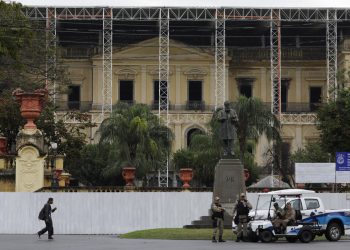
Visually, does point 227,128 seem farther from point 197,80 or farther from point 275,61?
point 197,80

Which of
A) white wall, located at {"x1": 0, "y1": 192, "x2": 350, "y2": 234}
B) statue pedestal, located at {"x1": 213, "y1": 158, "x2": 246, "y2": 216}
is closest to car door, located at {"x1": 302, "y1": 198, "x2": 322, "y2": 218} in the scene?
statue pedestal, located at {"x1": 213, "y1": 158, "x2": 246, "y2": 216}

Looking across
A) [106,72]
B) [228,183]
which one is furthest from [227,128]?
[106,72]

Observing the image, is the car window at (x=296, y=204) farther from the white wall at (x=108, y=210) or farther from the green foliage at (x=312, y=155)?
the green foliage at (x=312, y=155)

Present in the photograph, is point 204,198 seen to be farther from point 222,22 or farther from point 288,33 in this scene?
point 288,33

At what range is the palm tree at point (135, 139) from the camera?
50.2 metres

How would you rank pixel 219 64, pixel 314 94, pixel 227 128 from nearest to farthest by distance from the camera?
pixel 227 128, pixel 219 64, pixel 314 94

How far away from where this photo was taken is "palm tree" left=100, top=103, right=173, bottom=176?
5022 cm

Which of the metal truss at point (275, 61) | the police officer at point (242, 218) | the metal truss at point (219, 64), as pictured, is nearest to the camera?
the police officer at point (242, 218)

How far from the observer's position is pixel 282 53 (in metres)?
73.1

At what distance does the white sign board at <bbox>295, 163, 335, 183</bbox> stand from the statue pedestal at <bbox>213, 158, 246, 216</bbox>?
375cm

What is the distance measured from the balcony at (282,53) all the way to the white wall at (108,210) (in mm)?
39466

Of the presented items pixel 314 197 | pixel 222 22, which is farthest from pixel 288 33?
pixel 314 197

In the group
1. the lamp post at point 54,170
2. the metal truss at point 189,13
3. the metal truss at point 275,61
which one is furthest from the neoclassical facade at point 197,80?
the lamp post at point 54,170

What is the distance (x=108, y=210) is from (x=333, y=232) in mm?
9356
